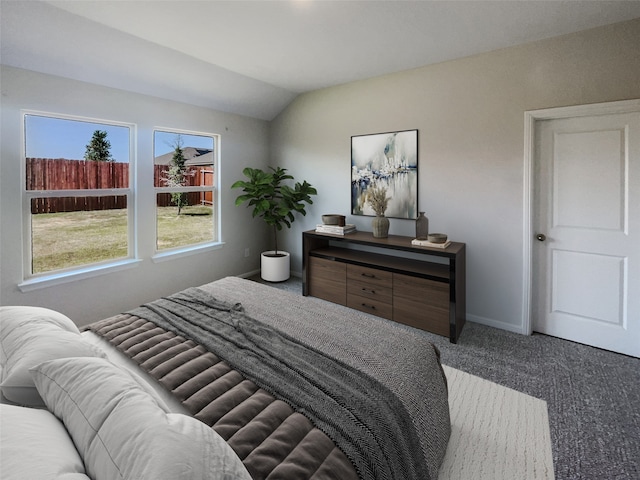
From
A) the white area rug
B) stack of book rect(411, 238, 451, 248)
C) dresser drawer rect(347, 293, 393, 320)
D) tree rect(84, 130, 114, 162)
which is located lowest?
the white area rug

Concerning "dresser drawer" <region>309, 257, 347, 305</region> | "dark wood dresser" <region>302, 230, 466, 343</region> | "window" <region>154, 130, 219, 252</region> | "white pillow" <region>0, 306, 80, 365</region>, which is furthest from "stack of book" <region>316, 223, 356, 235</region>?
"white pillow" <region>0, 306, 80, 365</region>

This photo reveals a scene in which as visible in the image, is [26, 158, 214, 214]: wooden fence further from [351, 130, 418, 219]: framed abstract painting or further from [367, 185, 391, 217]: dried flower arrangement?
[367, 185, 391, 217]: dried flower arrangement

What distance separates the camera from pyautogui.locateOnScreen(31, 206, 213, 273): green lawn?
9.77 ft

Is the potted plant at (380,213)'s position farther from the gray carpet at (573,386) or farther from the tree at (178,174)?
the tree at (178,174)

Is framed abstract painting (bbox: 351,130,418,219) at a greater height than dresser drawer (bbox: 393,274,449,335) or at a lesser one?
greater

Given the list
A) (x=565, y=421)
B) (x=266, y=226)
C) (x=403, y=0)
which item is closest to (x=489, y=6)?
(x=403, y=0)

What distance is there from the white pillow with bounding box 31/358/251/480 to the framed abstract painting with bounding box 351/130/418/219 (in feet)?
10.4

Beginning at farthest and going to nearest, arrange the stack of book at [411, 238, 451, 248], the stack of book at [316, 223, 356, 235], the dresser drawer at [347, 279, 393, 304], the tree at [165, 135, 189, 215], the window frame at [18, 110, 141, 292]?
the tree at [165, 135, 189, 215]
the stack of book at [316, 223, 356, 235]
the dresser drawer at [347, 279, 393, 304]
the stack of book at [411, 238, 451, 248]
the window frame at [18, 110, 141, 292]

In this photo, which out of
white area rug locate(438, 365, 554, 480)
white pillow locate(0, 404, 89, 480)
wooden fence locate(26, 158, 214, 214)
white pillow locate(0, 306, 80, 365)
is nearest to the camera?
white pillow locate(0, 404, 89, 480)

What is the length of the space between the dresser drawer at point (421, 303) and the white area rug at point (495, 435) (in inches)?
28.7

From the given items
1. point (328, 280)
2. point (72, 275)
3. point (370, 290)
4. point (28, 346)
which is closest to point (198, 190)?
point (72, 275)

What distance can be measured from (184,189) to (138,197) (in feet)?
1.94

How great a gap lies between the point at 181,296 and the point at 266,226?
299 centimetres

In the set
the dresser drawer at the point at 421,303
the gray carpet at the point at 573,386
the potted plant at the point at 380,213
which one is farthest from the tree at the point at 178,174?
the gray carpet at the point at 573,386
